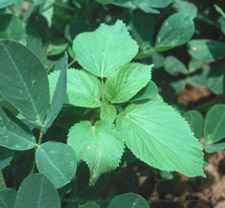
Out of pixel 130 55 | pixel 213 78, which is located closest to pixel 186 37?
pixel 213 78

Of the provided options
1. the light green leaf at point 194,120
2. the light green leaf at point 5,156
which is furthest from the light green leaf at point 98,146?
the light green leaf at point 194,120

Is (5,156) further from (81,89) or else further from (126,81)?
(126,81)

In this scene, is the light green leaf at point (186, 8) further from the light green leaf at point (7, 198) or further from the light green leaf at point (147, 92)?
the light green leaf at point (7, 198)

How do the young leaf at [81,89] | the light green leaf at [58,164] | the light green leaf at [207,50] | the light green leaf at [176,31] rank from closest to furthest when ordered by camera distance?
the light green leaf at [58,164]
the young leaf at [81,89]
the light green leaf at [176,31]
the light green leaf at [207,50]

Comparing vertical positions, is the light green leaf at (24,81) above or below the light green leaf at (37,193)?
above

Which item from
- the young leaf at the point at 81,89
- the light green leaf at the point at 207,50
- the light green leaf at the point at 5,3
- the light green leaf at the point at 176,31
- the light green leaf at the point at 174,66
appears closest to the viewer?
the young leaf at the point at 81,89

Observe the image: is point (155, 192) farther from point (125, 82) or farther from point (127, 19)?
point (127, 19)

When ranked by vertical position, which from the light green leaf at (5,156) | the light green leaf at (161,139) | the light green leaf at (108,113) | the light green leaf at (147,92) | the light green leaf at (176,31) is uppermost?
the light green leaf at (5,156)
